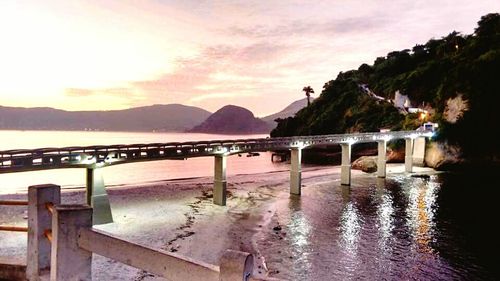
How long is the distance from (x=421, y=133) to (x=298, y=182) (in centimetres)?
3927

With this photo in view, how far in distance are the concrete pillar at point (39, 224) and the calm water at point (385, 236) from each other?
16.4 m

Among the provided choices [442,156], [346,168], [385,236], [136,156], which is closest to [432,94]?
[442,156]

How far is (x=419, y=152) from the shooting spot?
3098 inches

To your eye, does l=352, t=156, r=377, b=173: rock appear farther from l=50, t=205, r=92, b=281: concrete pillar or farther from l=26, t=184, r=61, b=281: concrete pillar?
l=50, t=205, r=92, b=281: concrete pillar

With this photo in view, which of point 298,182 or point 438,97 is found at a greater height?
point 438,97

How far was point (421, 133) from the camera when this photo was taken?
73688 mm

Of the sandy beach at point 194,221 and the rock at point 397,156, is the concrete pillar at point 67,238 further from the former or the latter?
the rock at point 397,156

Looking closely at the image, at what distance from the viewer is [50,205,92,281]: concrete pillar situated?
16.1ft

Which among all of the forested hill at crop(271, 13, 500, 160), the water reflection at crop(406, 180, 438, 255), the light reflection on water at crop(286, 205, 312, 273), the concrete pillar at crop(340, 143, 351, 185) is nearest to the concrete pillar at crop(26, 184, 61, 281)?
the light reflection on water at crop(286, 205, 312, 273)

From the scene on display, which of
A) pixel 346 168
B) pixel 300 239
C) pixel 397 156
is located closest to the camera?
pixel 300 239

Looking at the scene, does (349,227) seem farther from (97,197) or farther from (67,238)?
(67,238)

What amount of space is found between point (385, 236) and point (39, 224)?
27.9 meters

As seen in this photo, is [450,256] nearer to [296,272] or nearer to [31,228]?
[296,272]

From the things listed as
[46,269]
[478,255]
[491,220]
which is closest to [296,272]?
[478,255]
